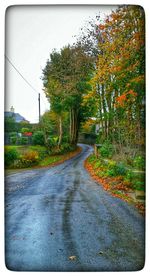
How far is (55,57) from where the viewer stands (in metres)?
2.92

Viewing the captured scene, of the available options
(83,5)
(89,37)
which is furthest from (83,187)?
(83,5)

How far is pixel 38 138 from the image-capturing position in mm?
3070

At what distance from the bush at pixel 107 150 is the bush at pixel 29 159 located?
1.16m

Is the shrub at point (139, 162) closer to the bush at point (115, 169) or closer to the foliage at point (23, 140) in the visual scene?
the bush at point (115, 169)

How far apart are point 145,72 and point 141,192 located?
1424 millimetres

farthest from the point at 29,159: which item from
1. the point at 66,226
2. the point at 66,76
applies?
the point at 66,76

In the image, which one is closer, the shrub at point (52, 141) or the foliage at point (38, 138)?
the foliage at point (38, 138)

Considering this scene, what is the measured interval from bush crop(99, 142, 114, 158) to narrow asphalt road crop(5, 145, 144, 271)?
27.6 inches

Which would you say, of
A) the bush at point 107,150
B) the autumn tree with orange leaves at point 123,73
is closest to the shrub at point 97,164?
the bush at point 107,150

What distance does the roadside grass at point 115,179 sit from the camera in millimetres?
2730

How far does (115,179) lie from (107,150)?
0.61m

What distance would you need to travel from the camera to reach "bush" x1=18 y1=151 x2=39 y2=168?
2.80 meters

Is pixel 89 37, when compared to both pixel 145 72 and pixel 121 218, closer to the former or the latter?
pixel 145 72

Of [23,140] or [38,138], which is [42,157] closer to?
[38,138]
